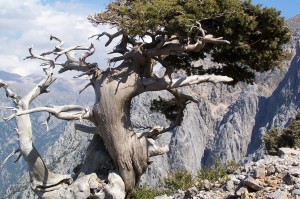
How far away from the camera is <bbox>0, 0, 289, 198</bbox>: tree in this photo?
14.6 meters

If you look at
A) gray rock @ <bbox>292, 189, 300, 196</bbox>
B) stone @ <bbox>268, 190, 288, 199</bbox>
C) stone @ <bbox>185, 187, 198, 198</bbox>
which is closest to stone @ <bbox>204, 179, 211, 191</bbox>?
stone @ <bbox>185, 187, 198, 198</bbox>

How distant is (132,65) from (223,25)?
127 inches

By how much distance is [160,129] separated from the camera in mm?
16953

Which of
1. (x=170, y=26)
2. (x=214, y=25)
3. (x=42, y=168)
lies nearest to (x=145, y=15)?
(x=170, y=26)

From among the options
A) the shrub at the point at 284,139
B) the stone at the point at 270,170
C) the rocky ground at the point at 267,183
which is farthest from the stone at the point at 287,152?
the shrub at the point at 284,139

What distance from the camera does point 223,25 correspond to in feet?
49.4

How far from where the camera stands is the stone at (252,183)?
1327 cm

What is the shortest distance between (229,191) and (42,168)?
5970 millimetres

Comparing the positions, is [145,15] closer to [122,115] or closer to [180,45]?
[180,45]

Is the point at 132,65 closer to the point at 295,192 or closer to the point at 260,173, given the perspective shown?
the point at 260,173

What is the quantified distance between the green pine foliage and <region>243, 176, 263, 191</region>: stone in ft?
13.6

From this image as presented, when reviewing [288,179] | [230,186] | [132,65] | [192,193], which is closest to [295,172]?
[288,179]

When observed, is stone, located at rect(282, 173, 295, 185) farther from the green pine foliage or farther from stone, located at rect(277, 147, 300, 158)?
the green pine foliage

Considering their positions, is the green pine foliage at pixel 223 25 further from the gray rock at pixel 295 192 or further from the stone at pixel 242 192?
the gray rock at pixel 295 192
